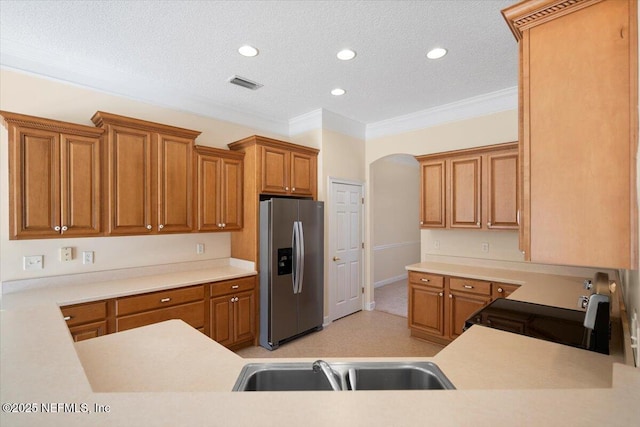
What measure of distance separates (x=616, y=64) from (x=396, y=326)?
375cm

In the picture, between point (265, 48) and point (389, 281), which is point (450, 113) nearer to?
point (265, 48)

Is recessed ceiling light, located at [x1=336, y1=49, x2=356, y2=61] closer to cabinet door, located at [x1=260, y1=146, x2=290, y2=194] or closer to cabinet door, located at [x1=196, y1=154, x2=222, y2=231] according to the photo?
cabinet door, located at [x1=260, y1=146, x2=290, y2=194]

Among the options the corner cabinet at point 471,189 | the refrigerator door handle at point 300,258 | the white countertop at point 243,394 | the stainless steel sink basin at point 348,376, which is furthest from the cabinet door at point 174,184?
the corner cabinet at point 471,189

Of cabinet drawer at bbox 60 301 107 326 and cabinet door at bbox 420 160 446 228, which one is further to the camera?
cabinet door at bbox 420 160 446 228

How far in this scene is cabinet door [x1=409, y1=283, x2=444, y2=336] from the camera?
3.48 metres

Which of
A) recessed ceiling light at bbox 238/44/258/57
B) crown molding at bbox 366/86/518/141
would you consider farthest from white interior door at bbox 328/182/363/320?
recessed ceiling light at bbox 238/44/258/57

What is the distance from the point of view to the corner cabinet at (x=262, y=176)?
3545 millimetres

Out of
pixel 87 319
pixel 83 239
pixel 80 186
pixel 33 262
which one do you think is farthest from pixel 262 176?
pixel 33 262

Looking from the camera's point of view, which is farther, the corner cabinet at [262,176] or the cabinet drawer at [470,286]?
the corner cabinet at [262,176]

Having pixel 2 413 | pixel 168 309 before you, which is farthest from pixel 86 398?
pixel 168 309

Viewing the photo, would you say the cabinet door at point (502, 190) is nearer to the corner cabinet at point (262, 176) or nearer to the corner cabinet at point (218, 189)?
the corner cabinet at point (262, 176)

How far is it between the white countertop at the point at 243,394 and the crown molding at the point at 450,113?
9.57 feet

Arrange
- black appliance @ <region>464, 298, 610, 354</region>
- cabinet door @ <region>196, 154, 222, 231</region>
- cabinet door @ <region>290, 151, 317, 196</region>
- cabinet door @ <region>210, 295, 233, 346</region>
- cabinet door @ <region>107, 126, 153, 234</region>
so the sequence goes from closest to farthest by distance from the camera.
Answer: black appliance @ <region>464, 298, 610, 354</region> < cabinet door @ <region>107, 126, 153, 234</region> < cabinet door @ <region>210, 295, 233, 346</region> < cabinet door @ <region>196, 154, 222, 231</region> < cabinet door @ <region>290, 151, 317, 196</region>

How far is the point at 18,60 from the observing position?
257 cm
